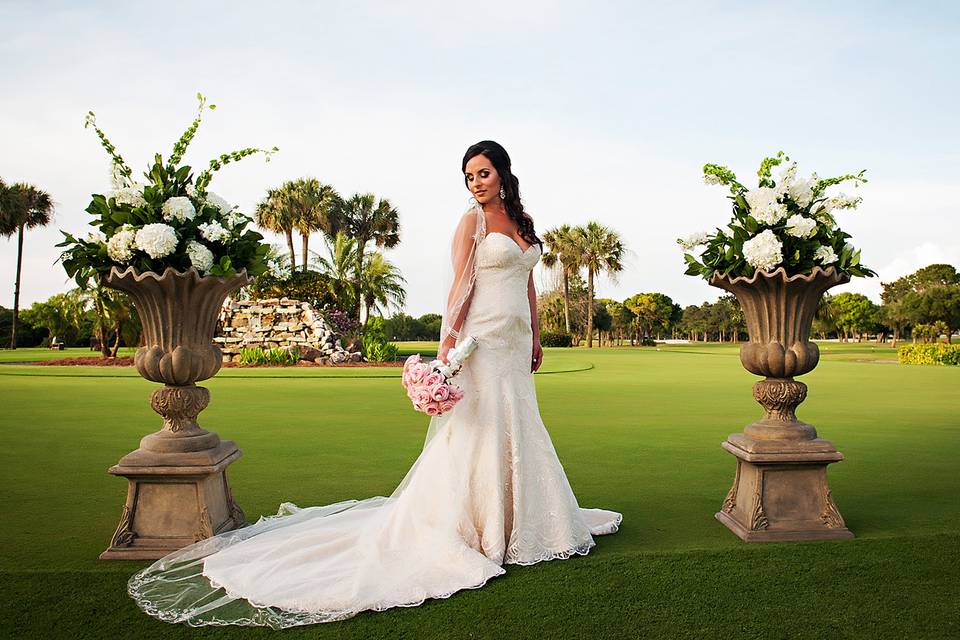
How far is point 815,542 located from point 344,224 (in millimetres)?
44931

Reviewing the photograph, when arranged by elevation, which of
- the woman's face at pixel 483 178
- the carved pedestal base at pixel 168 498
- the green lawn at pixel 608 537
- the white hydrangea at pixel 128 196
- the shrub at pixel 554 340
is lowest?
the green lawn at pixel 608 537

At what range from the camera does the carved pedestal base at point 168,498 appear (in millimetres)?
3982

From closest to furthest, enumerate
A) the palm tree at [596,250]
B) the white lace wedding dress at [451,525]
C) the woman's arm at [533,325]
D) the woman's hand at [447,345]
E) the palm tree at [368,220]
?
the white lace wedding dress at [451,525] < the woman's hand at [447,345] < the woman's arm at [533,325] < the palm tree at [368,220] < the palm tree at [596,250]

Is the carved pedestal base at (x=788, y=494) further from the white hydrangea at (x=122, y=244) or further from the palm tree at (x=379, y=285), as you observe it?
the palm tree at (x=379, y=285)

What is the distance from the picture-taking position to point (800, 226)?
4.15 meters

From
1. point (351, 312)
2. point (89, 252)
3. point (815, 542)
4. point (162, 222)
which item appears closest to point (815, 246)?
point (815, 542)

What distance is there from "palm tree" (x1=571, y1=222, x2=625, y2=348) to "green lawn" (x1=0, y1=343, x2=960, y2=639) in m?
41.3

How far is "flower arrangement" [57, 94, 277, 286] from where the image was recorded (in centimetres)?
387

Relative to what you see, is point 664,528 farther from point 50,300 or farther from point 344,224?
point 50,300

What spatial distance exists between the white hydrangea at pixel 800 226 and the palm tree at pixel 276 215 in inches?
1669

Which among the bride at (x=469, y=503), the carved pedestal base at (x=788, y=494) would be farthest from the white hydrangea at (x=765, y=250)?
the bride at (x=469, y=503)

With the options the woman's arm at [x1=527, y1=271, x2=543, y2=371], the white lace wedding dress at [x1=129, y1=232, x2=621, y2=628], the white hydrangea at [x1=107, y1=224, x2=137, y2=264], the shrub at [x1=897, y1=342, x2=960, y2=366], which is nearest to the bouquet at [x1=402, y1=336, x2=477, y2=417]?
the white lace wedding dress at [x1=129, y1=232, x2=621, y2=628]

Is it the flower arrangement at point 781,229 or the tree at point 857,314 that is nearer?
the flower arrangement at point 781,229

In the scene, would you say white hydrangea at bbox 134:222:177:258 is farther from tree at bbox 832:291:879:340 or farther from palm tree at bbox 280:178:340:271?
tree at bbox 832:291:879:340
